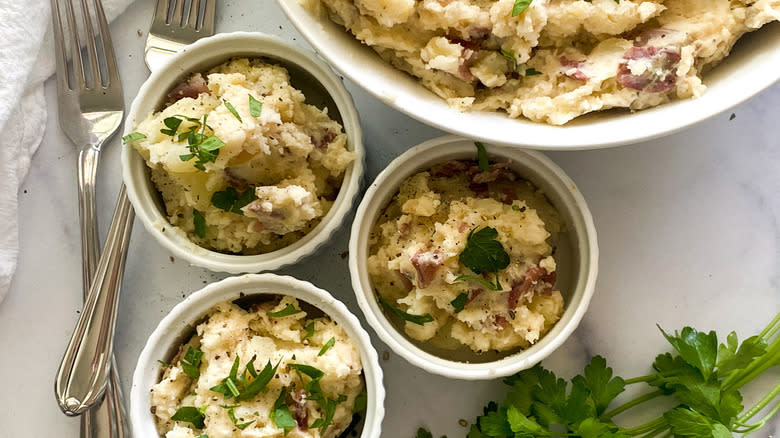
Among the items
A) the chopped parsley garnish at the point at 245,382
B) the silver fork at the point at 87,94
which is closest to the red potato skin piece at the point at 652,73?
the chopped parsley garnish at the point at 245,382

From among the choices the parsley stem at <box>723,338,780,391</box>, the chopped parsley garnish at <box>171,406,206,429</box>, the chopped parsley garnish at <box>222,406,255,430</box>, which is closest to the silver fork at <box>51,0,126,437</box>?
the chopped parsley garnish at <box>171,406,206,429</box>

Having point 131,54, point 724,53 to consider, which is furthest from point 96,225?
point 724,53

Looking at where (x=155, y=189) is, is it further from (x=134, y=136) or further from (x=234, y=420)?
(x=234, y=420)

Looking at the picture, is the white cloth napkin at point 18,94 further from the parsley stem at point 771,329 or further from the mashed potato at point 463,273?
the parsley stem at point 771,329

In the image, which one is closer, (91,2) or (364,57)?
(364,57)

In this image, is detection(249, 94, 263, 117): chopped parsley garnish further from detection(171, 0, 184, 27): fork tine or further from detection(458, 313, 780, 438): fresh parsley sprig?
detection(458, 313, 780, 438): fresh parsley sprig

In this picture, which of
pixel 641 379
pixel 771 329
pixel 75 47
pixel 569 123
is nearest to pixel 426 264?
pixel 569 123

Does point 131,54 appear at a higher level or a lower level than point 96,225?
higher

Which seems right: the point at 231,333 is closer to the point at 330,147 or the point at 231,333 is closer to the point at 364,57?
the point at 330,147
